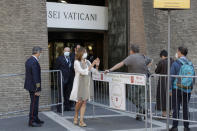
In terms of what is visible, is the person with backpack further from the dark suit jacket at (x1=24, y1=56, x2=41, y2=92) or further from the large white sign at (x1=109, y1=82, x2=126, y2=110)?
the dark suit jacket at (x1=24, y1=56, x2=41, y2=92)

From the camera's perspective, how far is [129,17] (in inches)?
434

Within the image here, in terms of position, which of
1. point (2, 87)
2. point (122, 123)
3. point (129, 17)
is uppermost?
point (129, 17)

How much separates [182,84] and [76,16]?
563 centimetres

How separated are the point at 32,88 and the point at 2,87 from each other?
186 centimetres

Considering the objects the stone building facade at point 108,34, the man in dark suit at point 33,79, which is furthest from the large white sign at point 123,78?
the stone building facade at point 108,34

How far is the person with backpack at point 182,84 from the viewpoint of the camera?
642cm

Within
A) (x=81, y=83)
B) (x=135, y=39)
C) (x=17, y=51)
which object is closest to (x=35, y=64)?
(x=81, y=83)

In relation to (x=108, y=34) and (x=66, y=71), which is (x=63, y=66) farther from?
(x=108, y=34)

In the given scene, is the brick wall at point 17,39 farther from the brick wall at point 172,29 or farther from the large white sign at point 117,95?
the brick wall at point 172,29

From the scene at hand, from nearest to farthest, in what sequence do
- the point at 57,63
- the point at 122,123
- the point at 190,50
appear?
the point at 122,123
the point at 57,63
the point at 190,50

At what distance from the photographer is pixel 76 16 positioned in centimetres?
1098

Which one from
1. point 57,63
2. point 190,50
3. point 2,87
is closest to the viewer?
point 2,87

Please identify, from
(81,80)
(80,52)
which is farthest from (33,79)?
(80,52)

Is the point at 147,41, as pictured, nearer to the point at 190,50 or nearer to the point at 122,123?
the point at 190,50
